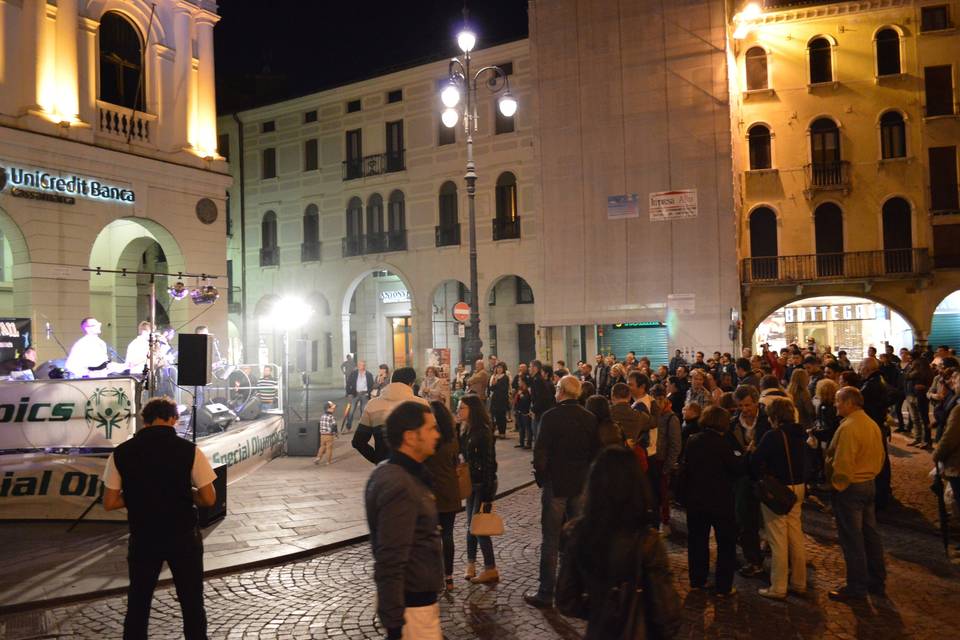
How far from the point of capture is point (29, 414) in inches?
371

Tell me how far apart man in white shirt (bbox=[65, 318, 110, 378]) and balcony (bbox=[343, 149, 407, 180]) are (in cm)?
1807

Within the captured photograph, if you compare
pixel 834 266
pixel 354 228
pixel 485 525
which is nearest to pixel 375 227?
pixel 354 228

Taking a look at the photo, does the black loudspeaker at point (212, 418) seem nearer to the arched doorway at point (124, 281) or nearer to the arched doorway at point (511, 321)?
the arched doorway at point (124, 281)

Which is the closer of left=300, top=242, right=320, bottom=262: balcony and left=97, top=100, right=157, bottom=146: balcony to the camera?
left=97, top=100, right=157, bottom=146: balcony

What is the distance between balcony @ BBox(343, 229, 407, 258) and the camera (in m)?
28.8

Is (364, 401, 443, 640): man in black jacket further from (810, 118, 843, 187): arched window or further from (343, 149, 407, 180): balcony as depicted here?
(343, 149, 407, 180): balcony

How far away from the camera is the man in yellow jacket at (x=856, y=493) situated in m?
5.93

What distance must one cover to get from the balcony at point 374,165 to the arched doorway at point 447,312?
498 cm

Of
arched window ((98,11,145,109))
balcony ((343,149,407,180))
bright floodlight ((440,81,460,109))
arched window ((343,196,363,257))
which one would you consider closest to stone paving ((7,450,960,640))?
bright floodlight ((440,81,460,109))

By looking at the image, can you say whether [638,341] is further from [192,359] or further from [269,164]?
[269,164]

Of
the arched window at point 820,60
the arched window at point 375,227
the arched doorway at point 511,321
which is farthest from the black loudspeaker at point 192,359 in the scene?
the arched window at point 820,60

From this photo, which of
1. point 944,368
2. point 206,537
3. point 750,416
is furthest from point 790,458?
point 944,368

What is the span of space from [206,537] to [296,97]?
26135 mm

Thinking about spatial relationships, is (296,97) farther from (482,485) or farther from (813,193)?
(482,485)
